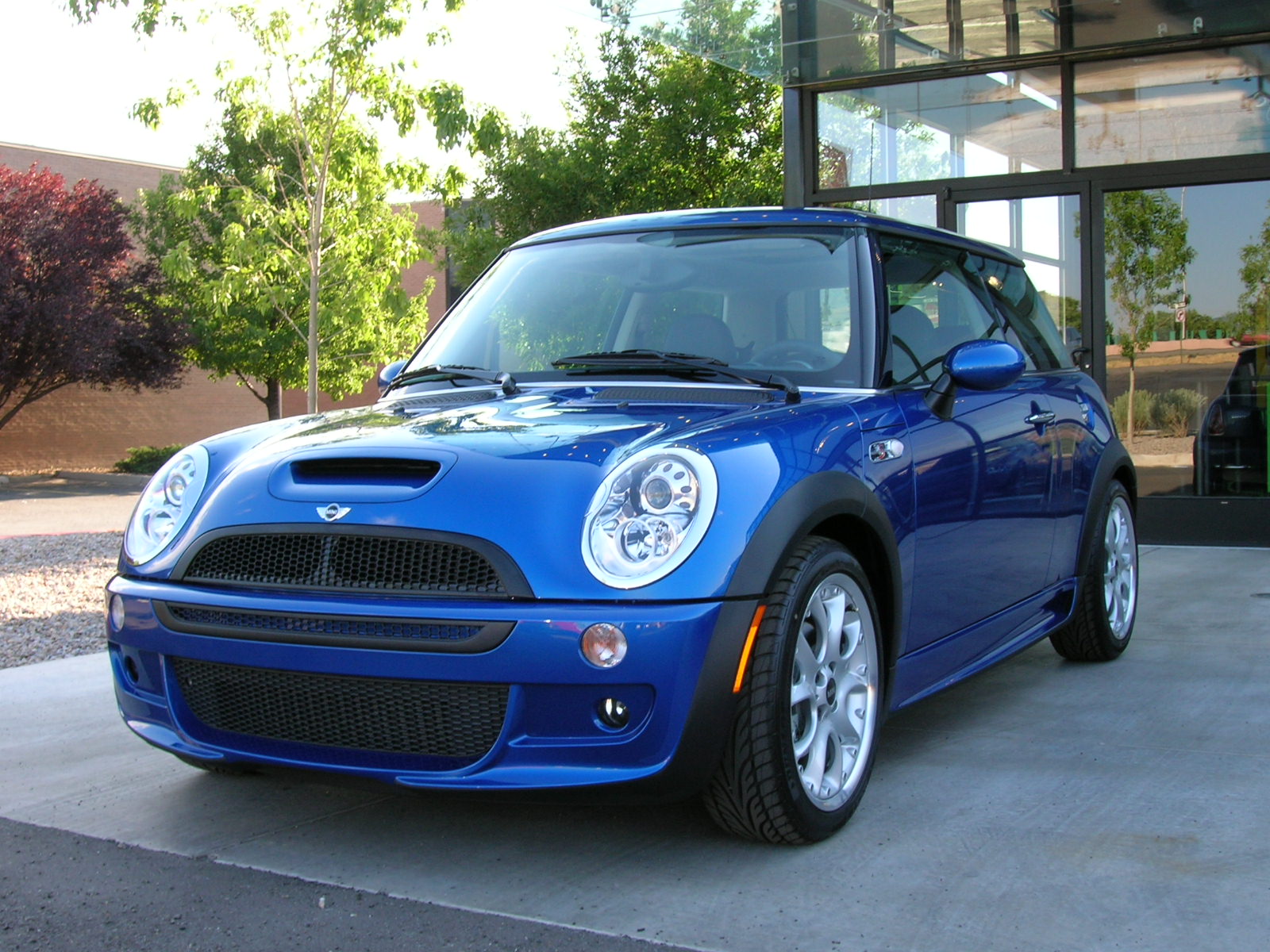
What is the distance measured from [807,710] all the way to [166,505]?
1.68 metres

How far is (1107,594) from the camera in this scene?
17.6 ft

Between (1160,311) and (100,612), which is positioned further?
(1160,311)

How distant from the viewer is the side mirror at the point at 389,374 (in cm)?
448

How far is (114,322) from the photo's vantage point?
2480 centimetres

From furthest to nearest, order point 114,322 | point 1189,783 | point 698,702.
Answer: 1. point 114,322
2. point 1189,783
3. point 698,702

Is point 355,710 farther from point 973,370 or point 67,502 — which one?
point 67,502

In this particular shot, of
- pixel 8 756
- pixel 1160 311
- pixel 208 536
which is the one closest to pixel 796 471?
pixel 208 536

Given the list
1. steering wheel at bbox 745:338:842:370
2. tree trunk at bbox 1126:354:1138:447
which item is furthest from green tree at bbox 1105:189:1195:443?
steering wheel at bbox 745:338:842:370

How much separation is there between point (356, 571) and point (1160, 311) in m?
8.11

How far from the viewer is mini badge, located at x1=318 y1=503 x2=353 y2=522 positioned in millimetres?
3018

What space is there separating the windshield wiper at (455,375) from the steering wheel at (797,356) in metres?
0.69

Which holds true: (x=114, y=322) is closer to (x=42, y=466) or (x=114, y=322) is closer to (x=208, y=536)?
(x=42, y=466)

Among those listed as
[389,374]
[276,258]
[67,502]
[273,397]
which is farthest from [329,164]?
[273,397]

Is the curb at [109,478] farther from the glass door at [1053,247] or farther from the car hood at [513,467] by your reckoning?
the car hood at [513,467]
